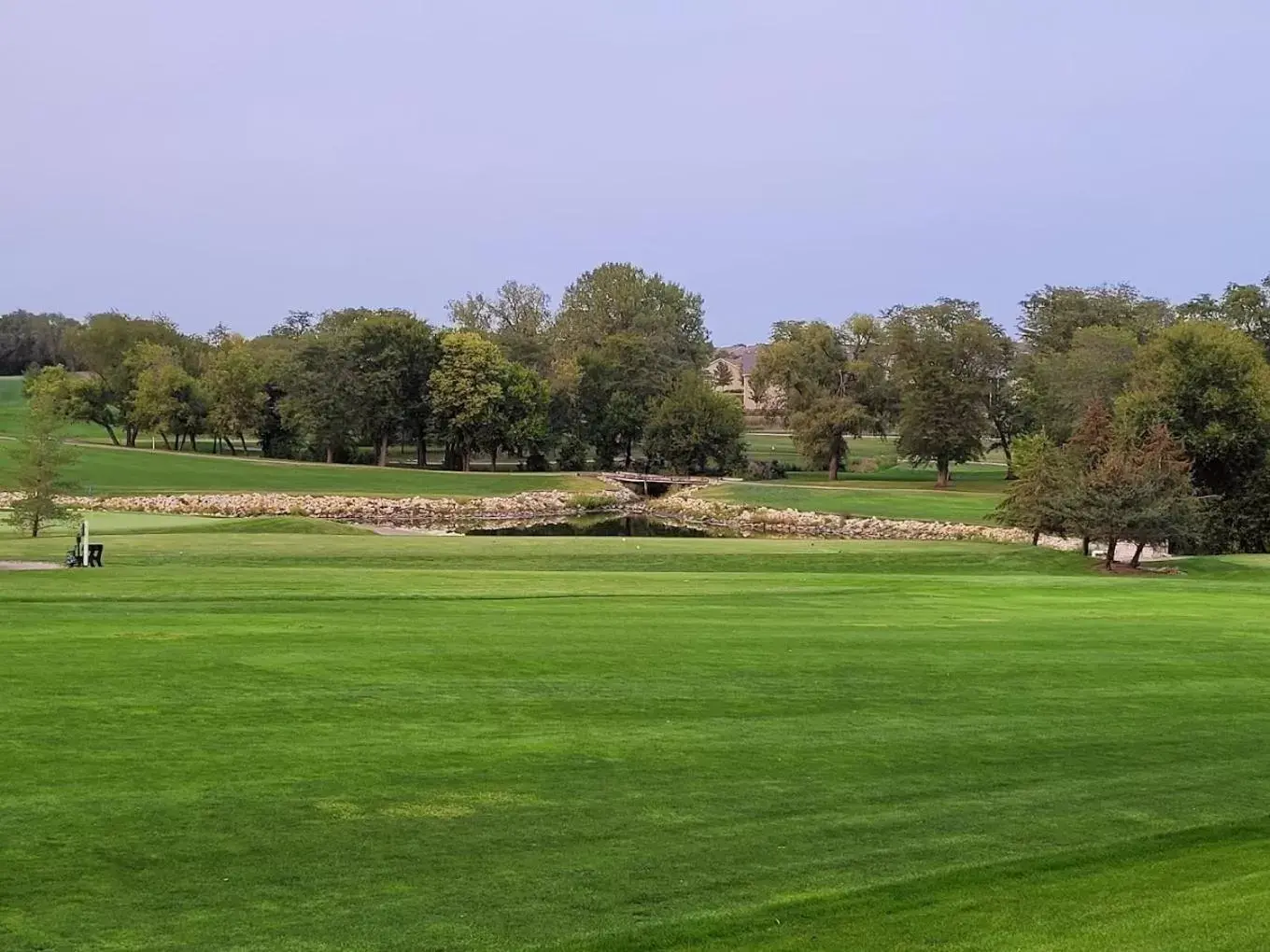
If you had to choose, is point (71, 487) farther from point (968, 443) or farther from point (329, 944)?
point (968, 443)

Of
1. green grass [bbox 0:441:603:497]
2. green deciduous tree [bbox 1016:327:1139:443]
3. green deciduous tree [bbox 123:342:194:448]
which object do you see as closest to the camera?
green deciduous tree [bbox 1016:327:1139:443]

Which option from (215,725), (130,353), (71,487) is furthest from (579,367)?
(215,725)

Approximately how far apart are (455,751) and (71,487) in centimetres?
3297

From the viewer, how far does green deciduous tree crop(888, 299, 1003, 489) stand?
90.8 meters

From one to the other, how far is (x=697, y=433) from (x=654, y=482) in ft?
31.5

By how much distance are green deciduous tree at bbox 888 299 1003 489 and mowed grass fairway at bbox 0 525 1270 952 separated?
70076mm

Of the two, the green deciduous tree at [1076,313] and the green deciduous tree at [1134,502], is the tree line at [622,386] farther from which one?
the green deciduous tree at [1134,502]

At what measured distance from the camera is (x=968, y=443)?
9112 cm

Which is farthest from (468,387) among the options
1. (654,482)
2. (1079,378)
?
(1079,378)

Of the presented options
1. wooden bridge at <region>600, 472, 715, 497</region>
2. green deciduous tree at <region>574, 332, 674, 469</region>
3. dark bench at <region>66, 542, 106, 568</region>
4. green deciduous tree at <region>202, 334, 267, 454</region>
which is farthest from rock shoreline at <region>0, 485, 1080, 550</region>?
dark bench at <region>66, 542, 106, 568</region>

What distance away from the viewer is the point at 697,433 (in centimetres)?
10000

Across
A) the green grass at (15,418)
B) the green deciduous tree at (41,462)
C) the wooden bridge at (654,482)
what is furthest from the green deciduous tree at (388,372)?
the green deciduous tree at (41,462)

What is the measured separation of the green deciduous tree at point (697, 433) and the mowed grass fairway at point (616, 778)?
3113 inches

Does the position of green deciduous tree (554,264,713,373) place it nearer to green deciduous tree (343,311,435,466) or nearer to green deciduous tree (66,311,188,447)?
green deciduous tree (343,311,435,466)
